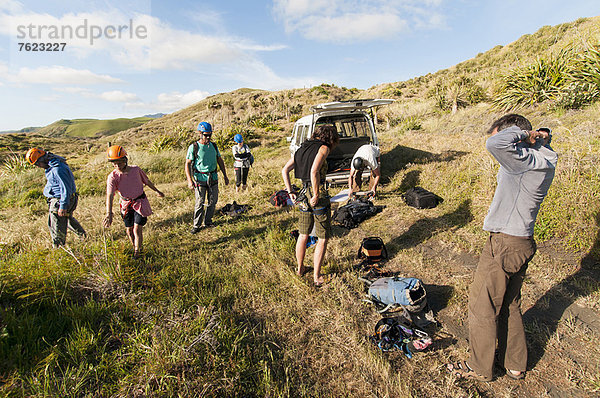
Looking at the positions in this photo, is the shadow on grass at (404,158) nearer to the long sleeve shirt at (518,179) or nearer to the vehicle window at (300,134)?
the vehicle window at (300,134)

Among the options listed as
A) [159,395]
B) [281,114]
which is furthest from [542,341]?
[281,114]

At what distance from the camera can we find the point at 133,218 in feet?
13.3

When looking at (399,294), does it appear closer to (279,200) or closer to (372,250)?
(372,250)

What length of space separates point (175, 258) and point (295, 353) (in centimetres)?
260

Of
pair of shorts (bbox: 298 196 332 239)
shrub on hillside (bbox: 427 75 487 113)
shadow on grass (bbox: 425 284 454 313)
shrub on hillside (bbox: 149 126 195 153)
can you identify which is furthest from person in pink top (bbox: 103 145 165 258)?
shrub on hillside (bbox: 427 75 487 113)

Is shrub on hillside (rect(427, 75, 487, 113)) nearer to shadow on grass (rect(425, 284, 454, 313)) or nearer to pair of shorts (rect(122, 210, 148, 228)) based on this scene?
shadow on grass (rect(425, 284, 454, 313))

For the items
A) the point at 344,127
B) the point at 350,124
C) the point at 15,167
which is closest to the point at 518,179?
the point at 350,124

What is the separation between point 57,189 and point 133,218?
51.9 inches

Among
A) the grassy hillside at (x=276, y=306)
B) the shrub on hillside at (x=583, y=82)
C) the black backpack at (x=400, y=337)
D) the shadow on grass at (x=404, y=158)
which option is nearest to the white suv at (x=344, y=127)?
the shadow on grass at (x=404, y=158)

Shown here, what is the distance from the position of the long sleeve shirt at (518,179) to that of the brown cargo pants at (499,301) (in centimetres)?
12

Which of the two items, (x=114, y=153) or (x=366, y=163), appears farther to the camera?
(x=366, y=163)

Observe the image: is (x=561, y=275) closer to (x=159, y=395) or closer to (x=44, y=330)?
(x=159, y=395)

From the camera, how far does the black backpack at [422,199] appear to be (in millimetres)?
5648

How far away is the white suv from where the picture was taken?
6117 millimetres
